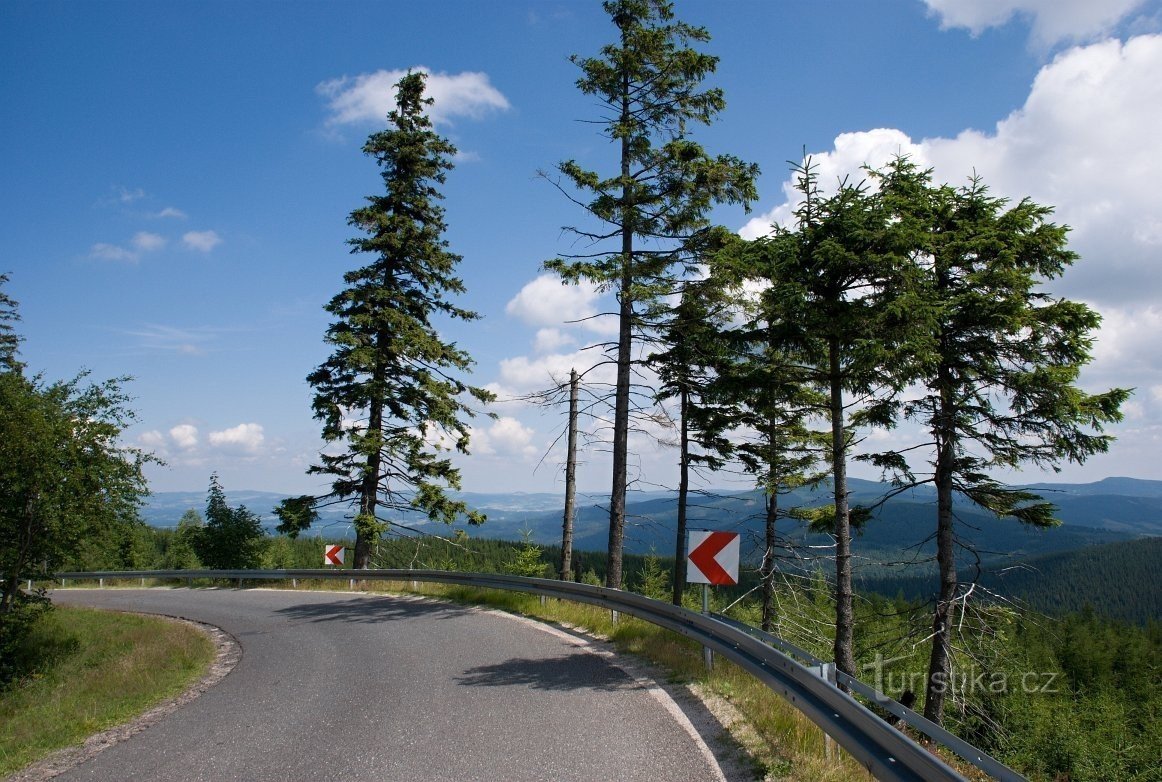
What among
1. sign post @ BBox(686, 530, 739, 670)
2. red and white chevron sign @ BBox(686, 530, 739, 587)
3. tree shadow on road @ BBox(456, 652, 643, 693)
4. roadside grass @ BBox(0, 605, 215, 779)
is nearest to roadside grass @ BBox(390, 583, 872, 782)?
sign post @ BBox(686, 530, 739, 670)

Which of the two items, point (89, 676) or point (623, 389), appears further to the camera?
point (623, 389)

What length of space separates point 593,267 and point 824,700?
1110 cm

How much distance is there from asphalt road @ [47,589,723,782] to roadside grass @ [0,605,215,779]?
796 mm

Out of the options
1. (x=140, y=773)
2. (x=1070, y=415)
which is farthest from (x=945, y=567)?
(x=140, y=773)

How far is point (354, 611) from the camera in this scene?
16297mm

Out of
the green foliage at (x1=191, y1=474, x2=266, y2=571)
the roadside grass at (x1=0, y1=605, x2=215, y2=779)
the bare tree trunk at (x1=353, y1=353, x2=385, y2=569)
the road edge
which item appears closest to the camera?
the road edge

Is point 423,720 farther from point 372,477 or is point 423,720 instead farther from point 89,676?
point 372,477

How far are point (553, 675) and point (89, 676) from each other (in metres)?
11.6

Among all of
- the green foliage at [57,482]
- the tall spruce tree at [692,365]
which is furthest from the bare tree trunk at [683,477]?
the green foliage at [57,482]

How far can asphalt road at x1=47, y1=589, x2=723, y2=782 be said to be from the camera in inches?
223

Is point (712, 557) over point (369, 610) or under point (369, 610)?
over

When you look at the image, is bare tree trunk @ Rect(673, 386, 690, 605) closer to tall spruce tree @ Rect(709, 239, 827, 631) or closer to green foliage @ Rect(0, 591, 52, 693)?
tall spruce tree @ Rect(709, 239, 827, 631)

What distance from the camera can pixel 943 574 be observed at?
48.1ft

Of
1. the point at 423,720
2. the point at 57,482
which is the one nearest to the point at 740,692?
the point at 423,720
